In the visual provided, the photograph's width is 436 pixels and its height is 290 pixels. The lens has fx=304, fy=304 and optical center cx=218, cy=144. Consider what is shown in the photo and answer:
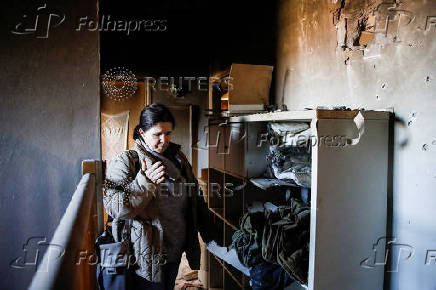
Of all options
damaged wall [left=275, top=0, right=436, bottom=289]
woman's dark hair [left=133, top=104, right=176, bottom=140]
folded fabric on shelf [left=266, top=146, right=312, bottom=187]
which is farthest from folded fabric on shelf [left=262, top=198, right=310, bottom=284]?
woman's dark hair [left=133, top=104, right=176, bottom=140]

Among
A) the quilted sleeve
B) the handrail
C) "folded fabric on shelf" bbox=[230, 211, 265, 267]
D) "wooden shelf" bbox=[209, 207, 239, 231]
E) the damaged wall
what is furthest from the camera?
"wooden shelf" bbox=[209, 207, 239, 231]

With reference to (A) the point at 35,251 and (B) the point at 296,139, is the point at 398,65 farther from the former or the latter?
(A) the point at 35,251

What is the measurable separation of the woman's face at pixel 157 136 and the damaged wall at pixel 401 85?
107cm

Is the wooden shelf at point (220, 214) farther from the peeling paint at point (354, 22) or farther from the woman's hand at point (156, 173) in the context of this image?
Answer: the peeling paint at point (354, 22)

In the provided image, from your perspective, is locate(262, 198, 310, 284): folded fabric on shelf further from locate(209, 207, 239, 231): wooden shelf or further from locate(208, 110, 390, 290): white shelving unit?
locate(209, 207, 239, 231): wooden shelf

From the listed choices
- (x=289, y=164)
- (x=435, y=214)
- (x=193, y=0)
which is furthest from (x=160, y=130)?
(x=193, y=0)

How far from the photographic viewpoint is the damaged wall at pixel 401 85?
1.36 meters

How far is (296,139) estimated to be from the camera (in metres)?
1.71

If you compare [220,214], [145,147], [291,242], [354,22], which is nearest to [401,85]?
[354,22]

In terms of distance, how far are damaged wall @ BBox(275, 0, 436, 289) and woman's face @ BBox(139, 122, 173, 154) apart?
3.52ft

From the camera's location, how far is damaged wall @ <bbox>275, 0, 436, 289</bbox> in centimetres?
136

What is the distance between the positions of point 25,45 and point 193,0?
8.65 ft

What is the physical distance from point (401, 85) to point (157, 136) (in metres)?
1.35

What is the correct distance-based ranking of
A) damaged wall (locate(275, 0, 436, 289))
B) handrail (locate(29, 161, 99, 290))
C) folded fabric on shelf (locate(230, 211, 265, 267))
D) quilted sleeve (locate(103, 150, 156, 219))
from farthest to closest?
folded fabric on shelf (locate(230, 211, 265, 267)) → quilted sleeve (locate(103, 150, 156, 219)) → damaged wall (locate(275, 0, 436, 289)) → handrail (locate(29, 161, 99, 290))
